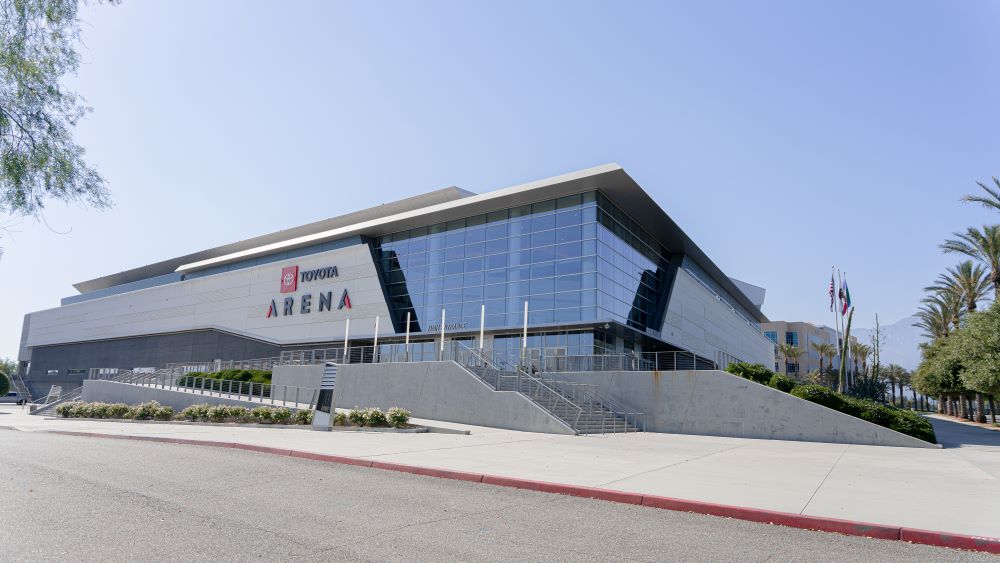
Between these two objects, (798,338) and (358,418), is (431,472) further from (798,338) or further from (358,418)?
(798,338)

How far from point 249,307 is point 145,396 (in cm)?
1829

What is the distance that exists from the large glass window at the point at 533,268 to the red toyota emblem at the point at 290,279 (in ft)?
33.6

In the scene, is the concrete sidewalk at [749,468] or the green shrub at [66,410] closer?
the concrete sidewalk at [749,468]

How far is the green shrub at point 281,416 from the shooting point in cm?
2553

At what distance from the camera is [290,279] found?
5369 cm

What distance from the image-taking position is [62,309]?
79875 mm

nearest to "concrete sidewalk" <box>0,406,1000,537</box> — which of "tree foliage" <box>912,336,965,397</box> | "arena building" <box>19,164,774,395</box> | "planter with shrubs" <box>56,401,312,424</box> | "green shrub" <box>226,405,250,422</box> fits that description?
"planter with shrubs" <box>56,401,312,424</box>

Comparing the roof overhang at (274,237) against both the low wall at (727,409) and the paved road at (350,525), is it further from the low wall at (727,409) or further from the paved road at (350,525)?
the paved road at (350,525)

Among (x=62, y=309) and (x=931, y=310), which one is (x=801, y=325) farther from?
(x=62, y=309)

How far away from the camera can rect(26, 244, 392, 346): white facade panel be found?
4834 centimetres

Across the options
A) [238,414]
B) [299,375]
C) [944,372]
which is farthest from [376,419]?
[944,372]

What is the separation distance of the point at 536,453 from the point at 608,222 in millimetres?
24966

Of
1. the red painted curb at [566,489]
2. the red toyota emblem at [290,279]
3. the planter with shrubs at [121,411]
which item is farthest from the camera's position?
the red toyota emblem at [290,279]

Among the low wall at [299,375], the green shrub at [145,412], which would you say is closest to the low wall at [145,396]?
the low wall at [299,375]
